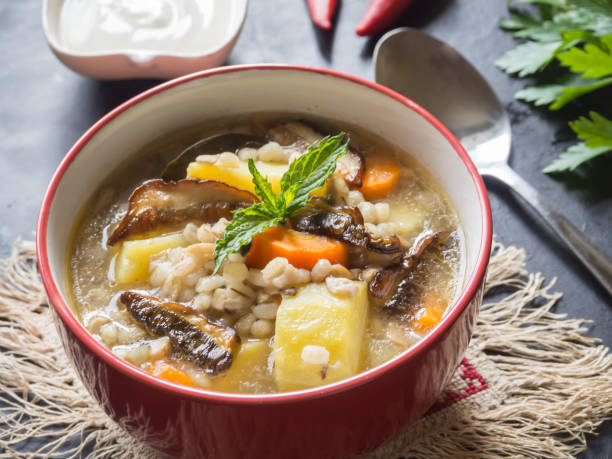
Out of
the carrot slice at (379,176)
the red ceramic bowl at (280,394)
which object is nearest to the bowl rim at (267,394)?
the red ceramic bowl at (280,394)

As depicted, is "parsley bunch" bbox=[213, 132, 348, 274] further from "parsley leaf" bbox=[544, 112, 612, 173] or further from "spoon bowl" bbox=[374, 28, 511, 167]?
"parsley leaf" bbox=[544, 112, 612, 173]

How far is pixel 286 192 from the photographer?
7.43 feet

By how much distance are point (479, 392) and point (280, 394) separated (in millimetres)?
1030

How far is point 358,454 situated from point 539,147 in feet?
6.21

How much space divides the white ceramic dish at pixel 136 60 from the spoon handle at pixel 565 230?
1.39 metres

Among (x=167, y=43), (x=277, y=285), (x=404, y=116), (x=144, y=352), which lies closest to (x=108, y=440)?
(x=144, y=352)

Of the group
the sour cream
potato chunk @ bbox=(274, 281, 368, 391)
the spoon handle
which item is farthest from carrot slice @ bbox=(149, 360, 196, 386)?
the sour cream

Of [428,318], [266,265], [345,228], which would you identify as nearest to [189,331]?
[266,265]

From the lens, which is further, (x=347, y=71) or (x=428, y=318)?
(x=347, y=71)

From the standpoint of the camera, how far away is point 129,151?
266 cm

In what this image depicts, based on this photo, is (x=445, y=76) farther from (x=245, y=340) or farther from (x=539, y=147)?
(x=245, y=340)

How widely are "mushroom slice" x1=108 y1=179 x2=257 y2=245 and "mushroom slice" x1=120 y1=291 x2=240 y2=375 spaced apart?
26 cm

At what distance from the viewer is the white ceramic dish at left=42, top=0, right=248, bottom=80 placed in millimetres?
3400

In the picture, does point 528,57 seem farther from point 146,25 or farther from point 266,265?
point 266,265
